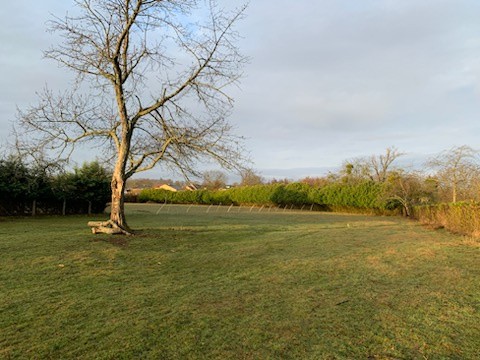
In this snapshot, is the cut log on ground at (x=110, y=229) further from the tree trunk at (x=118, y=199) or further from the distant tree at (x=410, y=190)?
the distant tree at (x=410, y=190)

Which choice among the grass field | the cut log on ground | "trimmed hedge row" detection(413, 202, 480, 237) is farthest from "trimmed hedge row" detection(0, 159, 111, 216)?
"trimmed hedge row" detection(413, 202, 480, 237)

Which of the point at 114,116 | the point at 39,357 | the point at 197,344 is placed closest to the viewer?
the point at 39,357

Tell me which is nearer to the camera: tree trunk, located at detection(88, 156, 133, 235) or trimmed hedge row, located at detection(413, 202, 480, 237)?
tree trunk, located at detection(88, 156, 133, 235)

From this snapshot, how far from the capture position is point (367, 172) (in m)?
44.0

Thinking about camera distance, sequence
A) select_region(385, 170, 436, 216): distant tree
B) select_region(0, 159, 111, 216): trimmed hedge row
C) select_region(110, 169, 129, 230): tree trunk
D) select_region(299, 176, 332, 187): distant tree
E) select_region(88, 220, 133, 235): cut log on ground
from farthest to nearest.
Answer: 1. select_region(299, 176, 332, 187): distant tree
2. select_region(385, 170, 436, 216): distant tree
3. select_region(0, 159, 111, 216): trimmed hedge row
4. select_region(110, 169, 129, 230): tree trunk
5. select_region(88, 220, 133, 235): cut log on ground

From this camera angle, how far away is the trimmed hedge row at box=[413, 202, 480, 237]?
13.4 m

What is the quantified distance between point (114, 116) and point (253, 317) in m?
8.77

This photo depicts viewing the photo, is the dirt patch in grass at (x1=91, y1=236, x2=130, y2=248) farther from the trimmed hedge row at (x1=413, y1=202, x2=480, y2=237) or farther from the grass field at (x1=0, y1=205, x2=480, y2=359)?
the trimmed hedge row at (x1=413, y1=202, x2=480, y2=237)

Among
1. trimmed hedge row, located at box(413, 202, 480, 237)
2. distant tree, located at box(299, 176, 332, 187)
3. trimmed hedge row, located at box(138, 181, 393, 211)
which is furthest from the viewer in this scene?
distant tree, located at box(299, 176, 332, 187)

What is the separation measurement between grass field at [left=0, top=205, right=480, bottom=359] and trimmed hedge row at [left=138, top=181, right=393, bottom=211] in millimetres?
25089

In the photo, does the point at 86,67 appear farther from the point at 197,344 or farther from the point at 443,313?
the point at 443,313

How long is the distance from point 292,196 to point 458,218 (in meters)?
24.9

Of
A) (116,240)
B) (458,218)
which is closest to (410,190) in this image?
(458,218)

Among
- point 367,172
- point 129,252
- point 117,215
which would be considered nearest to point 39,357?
point 129,252
